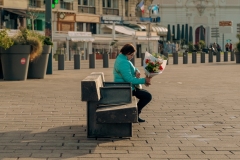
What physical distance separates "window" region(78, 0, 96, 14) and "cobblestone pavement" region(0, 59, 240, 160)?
4464cm

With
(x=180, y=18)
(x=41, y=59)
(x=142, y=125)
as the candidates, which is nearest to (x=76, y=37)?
(x=41, y=59)

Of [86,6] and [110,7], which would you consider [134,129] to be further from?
[110,7]

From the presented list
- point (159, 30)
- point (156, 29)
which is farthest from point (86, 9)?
point (159, 30)

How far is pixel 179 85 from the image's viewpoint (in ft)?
62.1

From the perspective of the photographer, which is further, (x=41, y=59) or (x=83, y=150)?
(x=41, y=59)

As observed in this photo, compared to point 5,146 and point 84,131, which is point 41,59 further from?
point 5,146

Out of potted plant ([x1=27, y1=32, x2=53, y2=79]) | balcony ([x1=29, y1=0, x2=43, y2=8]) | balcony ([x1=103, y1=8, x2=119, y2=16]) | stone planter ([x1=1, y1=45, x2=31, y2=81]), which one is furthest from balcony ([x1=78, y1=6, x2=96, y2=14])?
stone planter ([x1=1, y1=45, x2=31, y2=81])

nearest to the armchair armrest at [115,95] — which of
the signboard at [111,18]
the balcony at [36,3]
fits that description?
the balcony at [36,3]

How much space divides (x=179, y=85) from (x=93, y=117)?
10362mm

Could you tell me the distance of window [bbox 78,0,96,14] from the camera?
197 feet

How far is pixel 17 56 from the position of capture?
19.6m

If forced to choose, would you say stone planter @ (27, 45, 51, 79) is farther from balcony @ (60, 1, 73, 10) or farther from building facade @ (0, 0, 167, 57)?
balcony @ (60, 1, 73, 10)

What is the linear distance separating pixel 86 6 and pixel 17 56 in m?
41.5

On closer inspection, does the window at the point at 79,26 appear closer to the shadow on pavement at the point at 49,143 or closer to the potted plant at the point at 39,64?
the potted plant at the point at 39,64
